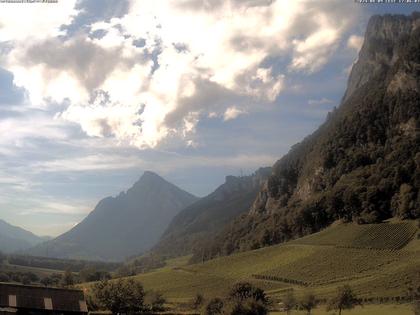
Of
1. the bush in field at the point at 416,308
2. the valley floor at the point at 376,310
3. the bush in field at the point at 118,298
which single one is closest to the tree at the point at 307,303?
the valley floor at the point at 376,310

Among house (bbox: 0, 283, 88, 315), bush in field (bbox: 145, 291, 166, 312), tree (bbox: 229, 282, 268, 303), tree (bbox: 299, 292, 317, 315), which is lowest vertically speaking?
tree (bbox: 299, 292, 317, 315)

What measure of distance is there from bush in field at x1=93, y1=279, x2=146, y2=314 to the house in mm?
27747

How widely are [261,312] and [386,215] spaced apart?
123 m

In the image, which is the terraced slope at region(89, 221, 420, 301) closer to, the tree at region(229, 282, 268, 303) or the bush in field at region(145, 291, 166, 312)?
the bush in field at region(145, 291, 166, 312)

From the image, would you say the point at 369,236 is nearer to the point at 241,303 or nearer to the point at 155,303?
the point at 155,303

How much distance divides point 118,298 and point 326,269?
65.7 meters

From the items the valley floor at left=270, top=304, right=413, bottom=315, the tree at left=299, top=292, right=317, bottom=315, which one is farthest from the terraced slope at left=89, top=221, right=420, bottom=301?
the tree at left=299, top=292, right=317, bottom=315

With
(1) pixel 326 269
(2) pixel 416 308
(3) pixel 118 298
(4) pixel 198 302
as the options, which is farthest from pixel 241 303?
(1) pixel 326 269

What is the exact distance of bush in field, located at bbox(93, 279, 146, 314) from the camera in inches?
3634

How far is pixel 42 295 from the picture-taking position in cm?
6197

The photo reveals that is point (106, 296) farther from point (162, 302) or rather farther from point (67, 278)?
point (67, 278)

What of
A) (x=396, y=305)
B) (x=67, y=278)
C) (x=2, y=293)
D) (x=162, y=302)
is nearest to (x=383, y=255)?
(x=396, y=305)

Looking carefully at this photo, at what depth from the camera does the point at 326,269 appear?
458 ft

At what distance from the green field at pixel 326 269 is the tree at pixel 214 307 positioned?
724 inches
